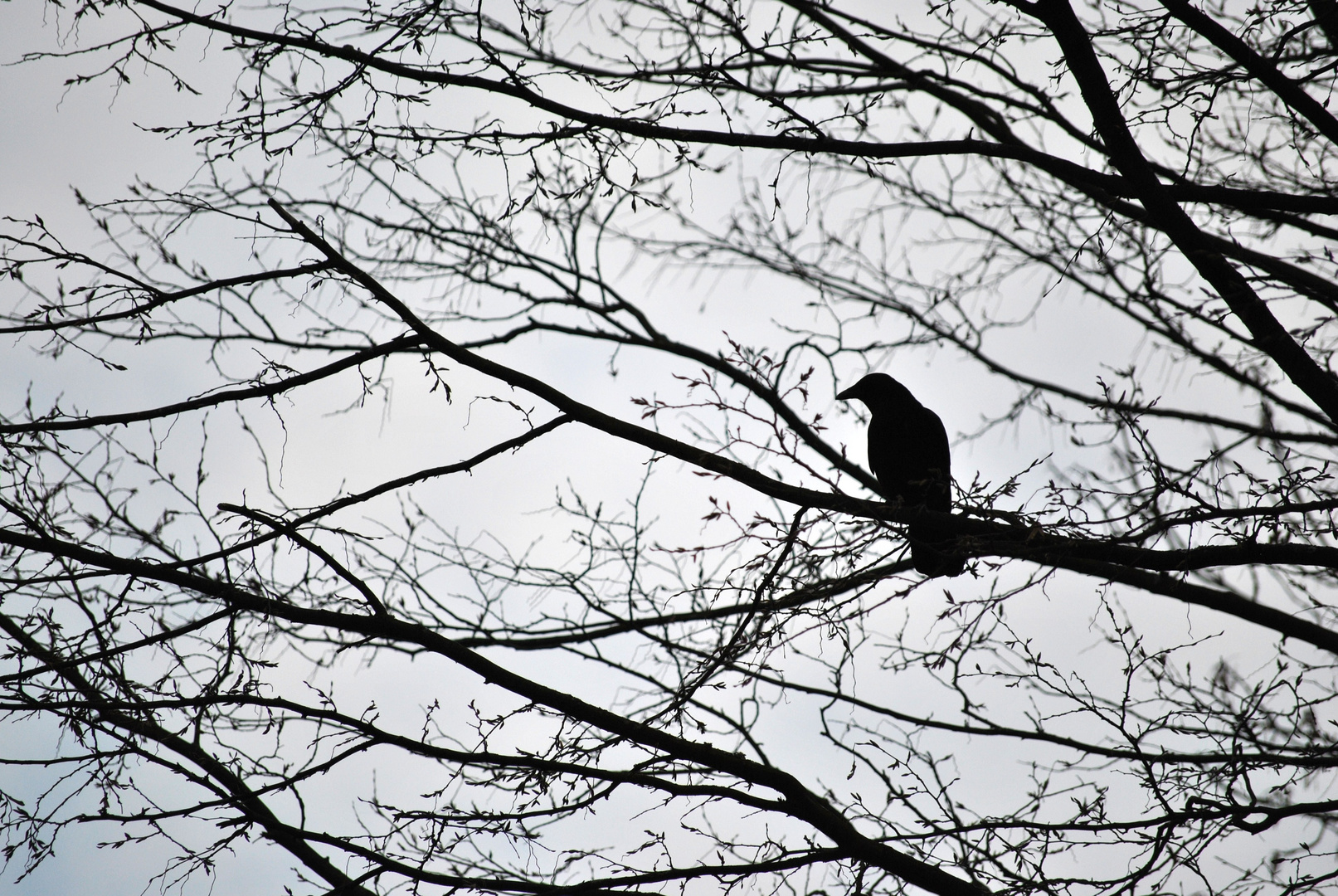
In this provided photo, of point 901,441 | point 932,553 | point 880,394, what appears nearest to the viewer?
point 932,553

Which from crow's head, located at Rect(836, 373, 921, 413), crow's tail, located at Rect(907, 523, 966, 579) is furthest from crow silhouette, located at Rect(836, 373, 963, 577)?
crow's tail, located at Rect(907, 523, 966, 579)

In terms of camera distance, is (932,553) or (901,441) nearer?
(932,553)

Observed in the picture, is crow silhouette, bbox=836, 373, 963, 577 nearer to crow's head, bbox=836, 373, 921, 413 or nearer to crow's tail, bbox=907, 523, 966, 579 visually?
crow's head, bbox=836, 373, 921, 413

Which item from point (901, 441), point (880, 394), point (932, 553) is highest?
point (880, 394)

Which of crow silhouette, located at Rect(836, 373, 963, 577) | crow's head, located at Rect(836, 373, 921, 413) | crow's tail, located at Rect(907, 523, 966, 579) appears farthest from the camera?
crow's head, located at Rect(836, 373, 921, 413)

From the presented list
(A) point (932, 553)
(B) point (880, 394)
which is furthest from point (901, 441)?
(A) point (932, 553)

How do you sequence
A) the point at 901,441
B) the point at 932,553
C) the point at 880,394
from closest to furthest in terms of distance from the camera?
the point at 932,553, the point at 901,441, the point at 880,394

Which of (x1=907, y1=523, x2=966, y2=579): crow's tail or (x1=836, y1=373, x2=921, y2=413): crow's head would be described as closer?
(x1=907, y1=523, x2=966, y2=579): crow's tail

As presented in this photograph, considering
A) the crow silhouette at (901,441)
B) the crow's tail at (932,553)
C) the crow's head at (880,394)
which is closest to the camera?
the crow's tail at (932,553)

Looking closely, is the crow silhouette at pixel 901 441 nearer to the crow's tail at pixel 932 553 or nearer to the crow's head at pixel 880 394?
the crow's head at pixel 880 394

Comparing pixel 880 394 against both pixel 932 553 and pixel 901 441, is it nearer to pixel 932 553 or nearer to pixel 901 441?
pixel 901 441

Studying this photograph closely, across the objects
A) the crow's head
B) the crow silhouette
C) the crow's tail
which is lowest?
the crow's tail

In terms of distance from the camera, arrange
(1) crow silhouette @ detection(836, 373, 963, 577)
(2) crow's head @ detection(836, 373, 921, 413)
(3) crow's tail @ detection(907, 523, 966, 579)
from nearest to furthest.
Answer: (3) crow's tail @ detection(907, 523, 966, 579) → (1) crow silhouette @ detection(836, 373, 963, 577) → (2) crow's head @ detection(836, 373, 921, 413)

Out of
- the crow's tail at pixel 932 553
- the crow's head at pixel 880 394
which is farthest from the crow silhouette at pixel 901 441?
the crow's tail at pixel 932 553
